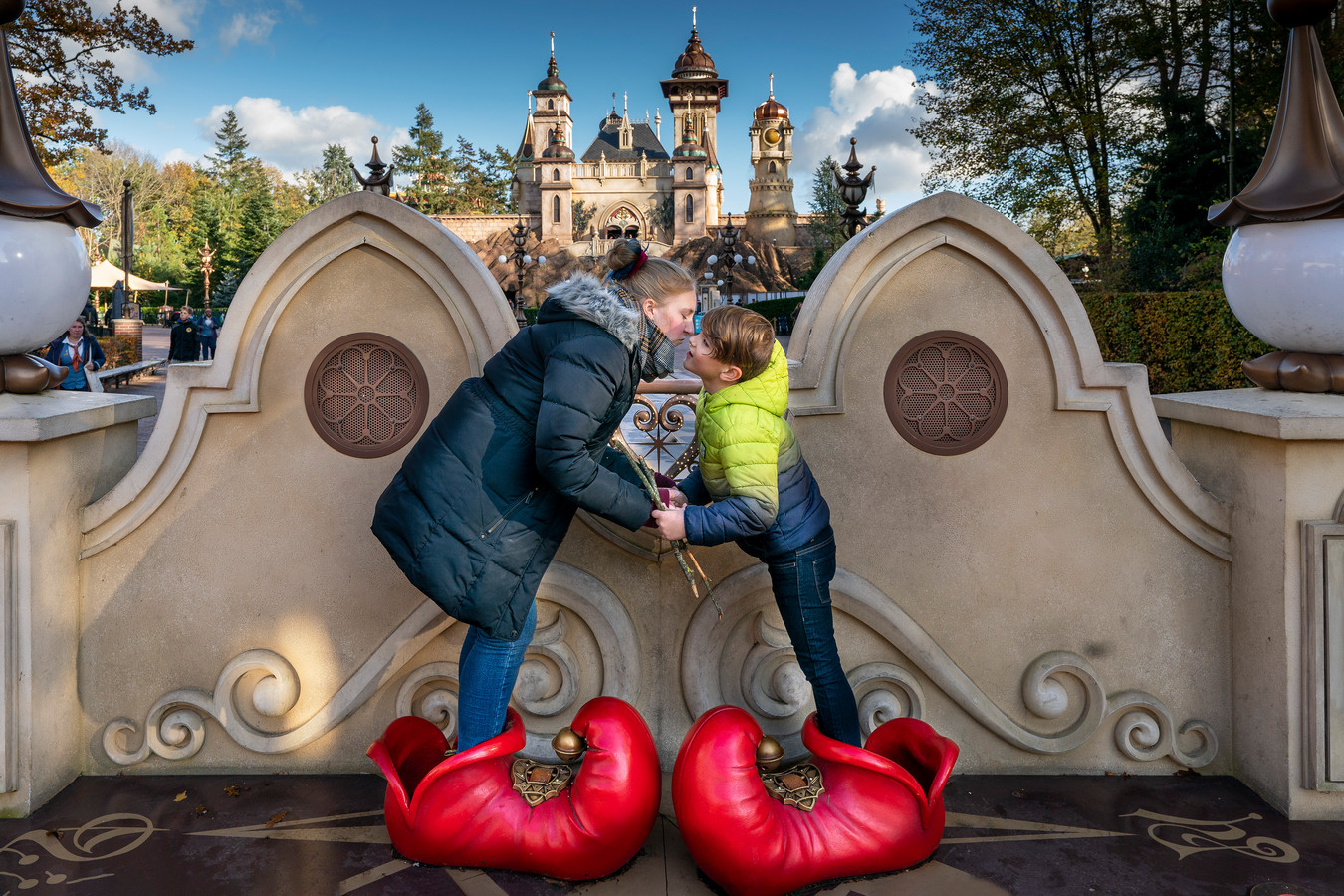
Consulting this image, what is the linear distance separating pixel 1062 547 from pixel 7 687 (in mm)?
3347

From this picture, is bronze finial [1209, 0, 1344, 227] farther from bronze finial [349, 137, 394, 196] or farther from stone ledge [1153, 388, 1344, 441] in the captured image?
bronze finial [349, 137, 394, 196]

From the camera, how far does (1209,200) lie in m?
18.3

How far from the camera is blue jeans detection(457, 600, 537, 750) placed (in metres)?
2.46

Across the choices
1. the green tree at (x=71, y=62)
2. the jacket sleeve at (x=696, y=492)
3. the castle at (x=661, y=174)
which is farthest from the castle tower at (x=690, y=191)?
the jacket sleeve at (x=696, y=492)

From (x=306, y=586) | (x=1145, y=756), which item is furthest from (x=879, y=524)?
(x=306, y=586)

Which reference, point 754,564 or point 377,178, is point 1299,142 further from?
point 377,178

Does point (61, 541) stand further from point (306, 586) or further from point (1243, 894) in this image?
point (1243, 894)

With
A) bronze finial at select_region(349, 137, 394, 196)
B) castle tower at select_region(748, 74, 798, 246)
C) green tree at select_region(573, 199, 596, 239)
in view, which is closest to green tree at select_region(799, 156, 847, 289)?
castle tower at select_region(748, 74, 798, 246)

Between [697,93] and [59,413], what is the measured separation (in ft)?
259

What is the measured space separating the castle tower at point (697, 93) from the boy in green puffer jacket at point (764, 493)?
7543 centimetres

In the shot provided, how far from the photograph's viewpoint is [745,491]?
91.4 inches

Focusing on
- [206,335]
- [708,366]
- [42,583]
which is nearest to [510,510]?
[708,366]

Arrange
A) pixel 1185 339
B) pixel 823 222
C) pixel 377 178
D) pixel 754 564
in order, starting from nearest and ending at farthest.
A: 1. pixel 754 564
2. pixel 377 178
3. pixel 1185 339
4. pixel 823 222

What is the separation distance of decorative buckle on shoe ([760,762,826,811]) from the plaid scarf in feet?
3.76
